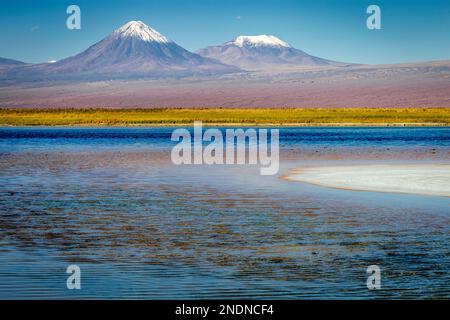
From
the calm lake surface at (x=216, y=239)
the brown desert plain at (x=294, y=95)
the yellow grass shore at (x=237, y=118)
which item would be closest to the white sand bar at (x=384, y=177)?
the calm lake surface at (x=216, y=239)

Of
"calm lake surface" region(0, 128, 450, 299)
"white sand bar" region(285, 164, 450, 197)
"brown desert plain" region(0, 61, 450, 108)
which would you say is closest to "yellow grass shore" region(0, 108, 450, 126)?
"brown desert plain" region(0, 61, 450, 108)

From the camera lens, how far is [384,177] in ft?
88.0

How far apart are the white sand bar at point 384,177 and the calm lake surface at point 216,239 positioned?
1.10 metres

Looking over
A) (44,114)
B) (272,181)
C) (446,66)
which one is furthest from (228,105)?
(272,181)

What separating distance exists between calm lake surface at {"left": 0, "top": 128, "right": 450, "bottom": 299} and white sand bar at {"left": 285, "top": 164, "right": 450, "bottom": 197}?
1.10 m

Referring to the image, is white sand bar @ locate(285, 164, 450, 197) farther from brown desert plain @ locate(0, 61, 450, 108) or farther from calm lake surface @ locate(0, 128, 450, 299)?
brown desert plain @ locate(0, 61, 450, 108)

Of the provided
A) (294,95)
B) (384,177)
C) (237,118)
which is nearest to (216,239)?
(384,177)

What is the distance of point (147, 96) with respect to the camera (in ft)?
584

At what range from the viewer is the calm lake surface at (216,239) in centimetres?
1198

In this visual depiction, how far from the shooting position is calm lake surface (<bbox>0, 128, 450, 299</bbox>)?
1198 cm

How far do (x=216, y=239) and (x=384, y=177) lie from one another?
40.0 ft

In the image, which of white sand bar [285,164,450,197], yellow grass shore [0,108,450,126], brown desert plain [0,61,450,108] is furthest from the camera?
brown desert plain [0,61,450,108]

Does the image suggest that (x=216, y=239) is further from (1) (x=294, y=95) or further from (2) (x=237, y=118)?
(1) (x=294, y=95)
